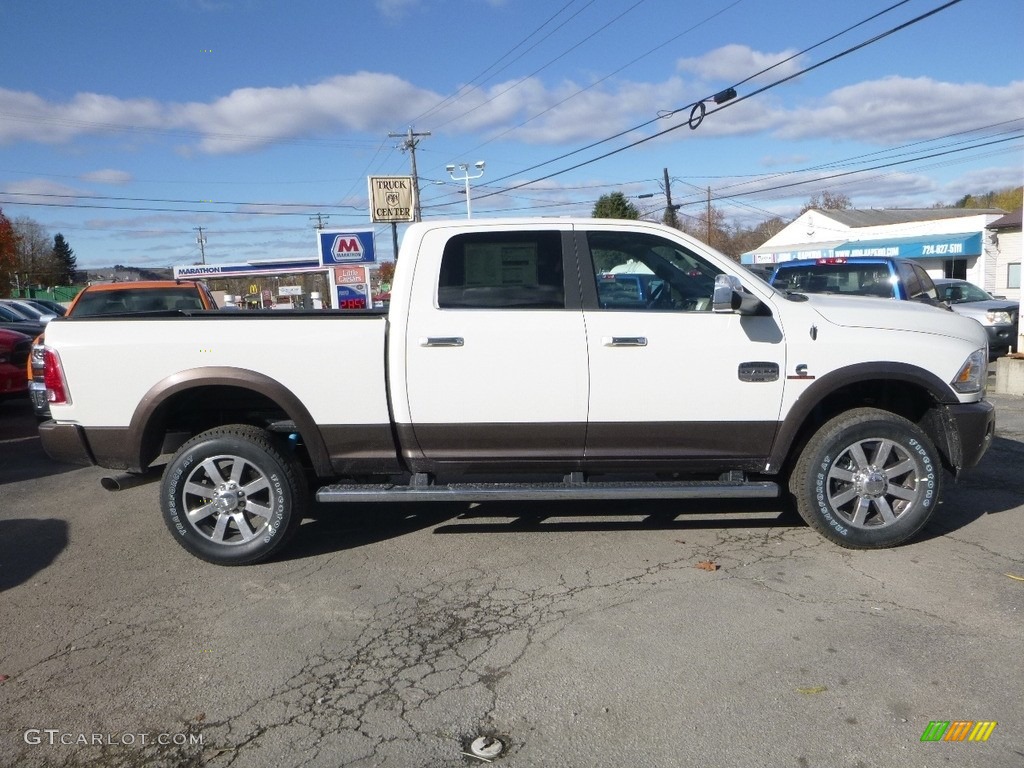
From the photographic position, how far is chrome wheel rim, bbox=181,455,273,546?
481 cm

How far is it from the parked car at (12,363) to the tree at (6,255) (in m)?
59.2

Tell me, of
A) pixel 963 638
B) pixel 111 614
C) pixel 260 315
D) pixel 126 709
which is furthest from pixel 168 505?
pixel 963 638

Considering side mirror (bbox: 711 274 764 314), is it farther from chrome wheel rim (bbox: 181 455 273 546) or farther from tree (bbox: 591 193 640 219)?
tree (bbox: 591 193 640 219)

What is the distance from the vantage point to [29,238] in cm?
8650

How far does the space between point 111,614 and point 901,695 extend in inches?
152

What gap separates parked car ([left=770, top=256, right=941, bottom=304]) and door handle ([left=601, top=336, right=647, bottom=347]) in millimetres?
5909

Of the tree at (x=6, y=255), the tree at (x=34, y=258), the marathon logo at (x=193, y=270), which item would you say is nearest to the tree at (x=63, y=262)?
the tree at (x=34, y=258)

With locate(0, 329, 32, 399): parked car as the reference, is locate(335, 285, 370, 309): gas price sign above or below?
above

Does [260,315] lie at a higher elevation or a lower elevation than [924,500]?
higher

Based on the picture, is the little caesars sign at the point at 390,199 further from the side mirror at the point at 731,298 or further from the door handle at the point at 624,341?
the side mirror at the point at 731,298

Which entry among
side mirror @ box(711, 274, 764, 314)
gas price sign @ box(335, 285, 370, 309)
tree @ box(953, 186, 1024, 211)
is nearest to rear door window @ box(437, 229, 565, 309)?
side mirror @ box(711, 274, 764, 314)

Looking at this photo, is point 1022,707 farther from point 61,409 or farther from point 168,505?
point 61,409

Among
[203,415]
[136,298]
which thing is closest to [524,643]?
[203,415]

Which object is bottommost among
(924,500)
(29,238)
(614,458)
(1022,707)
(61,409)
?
(1022,707)
